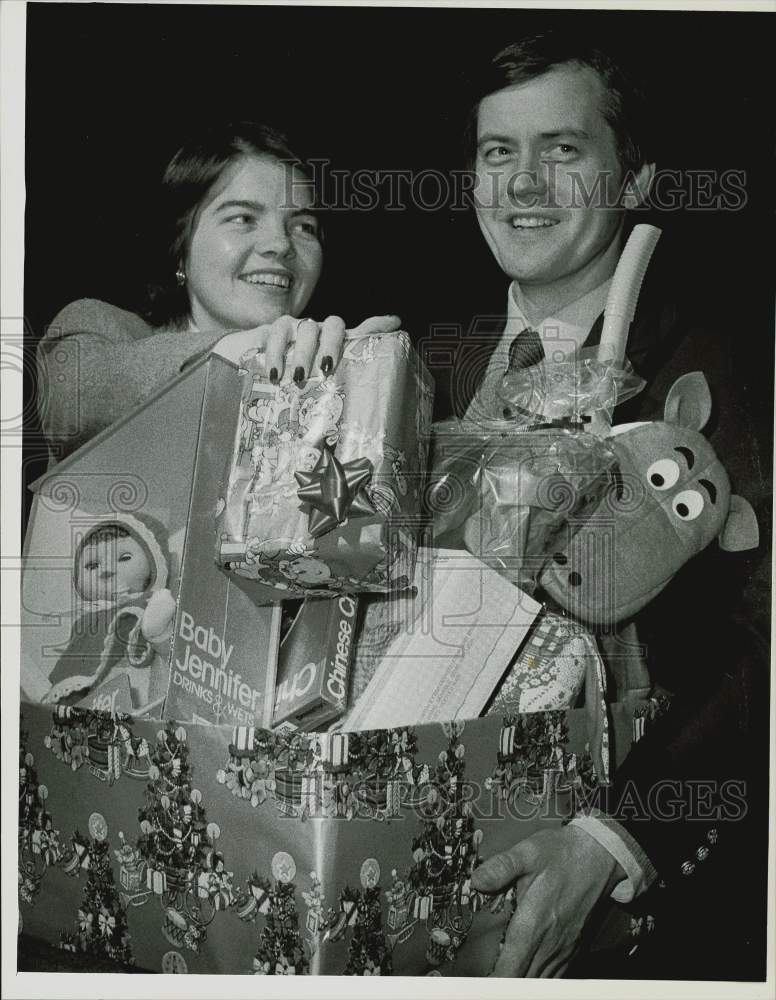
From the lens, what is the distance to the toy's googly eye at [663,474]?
1.87m

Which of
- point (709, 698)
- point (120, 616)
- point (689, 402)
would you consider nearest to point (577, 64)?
point (689, 402)

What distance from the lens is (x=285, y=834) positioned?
5.41 ft

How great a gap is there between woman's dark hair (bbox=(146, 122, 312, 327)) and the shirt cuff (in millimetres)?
1181

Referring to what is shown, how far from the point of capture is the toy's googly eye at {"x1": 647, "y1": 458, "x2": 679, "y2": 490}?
187cm

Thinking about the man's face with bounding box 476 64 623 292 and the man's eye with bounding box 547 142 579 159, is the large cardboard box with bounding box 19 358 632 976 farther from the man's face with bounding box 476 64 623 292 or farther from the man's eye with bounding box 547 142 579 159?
the man's eye with bounding box 547 142 579 159

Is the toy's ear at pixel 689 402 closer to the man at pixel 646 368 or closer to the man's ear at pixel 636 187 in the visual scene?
the man at pixel 646 368

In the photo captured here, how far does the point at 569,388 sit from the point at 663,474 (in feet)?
0.76

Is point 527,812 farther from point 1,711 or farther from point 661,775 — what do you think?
point 1,711

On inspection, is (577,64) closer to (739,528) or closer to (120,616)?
A: (739,528)

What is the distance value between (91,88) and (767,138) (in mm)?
1255

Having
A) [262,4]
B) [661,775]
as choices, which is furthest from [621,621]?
[262,4]

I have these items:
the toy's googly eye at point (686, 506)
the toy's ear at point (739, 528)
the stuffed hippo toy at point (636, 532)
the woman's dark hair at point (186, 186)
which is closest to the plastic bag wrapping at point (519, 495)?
the stuffed hippo toy at point (636, 532)

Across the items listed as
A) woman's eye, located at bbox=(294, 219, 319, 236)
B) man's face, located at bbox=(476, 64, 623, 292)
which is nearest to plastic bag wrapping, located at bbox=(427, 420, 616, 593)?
man's face, located at bbox=(476, 64, 623, 292)

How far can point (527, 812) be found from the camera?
1.78 metres
